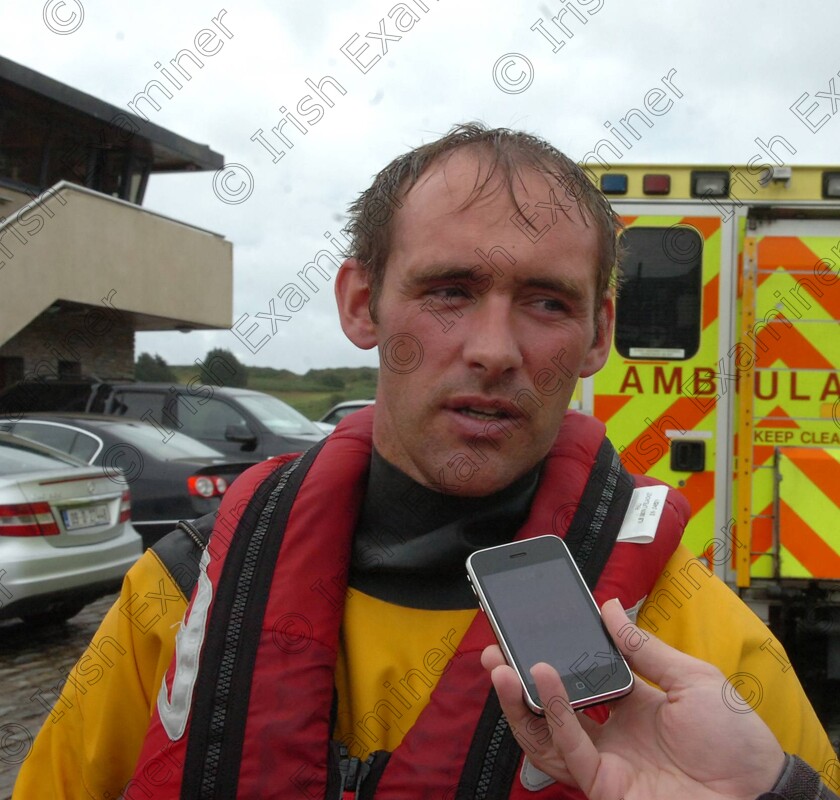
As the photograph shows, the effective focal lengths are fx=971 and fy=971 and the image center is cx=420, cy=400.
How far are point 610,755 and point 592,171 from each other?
3965 millimetres

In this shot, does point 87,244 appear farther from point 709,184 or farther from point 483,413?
point 483,413

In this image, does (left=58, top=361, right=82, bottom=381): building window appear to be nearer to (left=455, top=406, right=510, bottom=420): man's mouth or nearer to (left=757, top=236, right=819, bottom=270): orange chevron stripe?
(left=757, top=236, right=819, bottom=270): orange chevron stripe

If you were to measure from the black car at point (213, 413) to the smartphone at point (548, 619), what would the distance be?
8390 mm

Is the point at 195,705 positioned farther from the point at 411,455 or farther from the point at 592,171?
the point at 592,171

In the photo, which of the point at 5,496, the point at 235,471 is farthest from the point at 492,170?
the point at 235,471

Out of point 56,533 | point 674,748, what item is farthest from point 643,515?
point 56,533

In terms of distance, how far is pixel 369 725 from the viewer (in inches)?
60.9

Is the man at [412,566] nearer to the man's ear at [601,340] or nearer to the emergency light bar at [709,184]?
the man's ear at [601,340]

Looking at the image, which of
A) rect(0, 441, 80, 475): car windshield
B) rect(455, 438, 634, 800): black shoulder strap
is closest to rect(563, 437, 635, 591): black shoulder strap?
rect(455, 438, 634, 800): black shoulder strap

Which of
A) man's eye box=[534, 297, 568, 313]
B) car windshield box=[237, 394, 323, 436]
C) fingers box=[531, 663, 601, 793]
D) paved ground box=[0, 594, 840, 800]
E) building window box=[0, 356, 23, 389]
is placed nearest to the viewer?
fingers box=[531, 663, 601, 793]

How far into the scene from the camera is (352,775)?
4.75 feet

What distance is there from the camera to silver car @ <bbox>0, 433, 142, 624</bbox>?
671 cm

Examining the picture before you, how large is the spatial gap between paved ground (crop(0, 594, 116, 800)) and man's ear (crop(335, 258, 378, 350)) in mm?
3662

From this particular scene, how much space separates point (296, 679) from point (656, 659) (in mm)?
560
